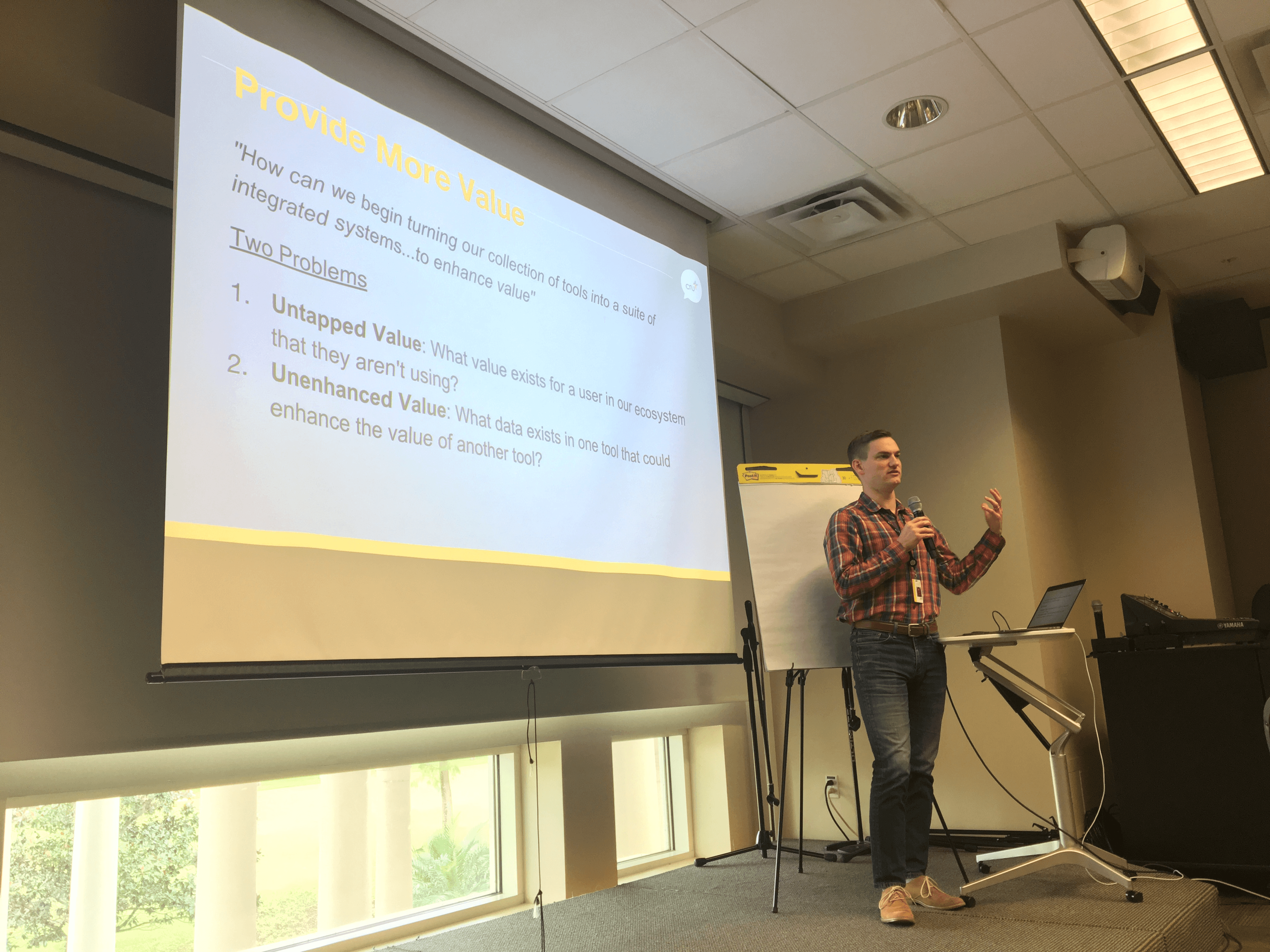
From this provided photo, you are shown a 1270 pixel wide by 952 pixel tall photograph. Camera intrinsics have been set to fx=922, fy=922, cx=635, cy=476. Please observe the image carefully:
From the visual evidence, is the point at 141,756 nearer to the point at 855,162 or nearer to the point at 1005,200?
the point at 855,162

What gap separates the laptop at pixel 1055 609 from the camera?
8.61 ft

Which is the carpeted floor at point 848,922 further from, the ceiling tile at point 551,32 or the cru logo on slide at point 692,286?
the ceiling tile at point 551,32

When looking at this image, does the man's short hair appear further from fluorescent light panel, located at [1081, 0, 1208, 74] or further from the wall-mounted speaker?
the wall-mounted speaker

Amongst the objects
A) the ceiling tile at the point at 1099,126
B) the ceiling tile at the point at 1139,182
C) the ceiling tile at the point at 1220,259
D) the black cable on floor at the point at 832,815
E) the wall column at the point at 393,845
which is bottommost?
the black cable on floor at the point at 832,815

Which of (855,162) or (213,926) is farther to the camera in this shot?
(855,162)

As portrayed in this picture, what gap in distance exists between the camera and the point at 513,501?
270 cm

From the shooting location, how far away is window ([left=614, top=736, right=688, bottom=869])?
3.97 meters

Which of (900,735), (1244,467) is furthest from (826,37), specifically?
(1244,467)

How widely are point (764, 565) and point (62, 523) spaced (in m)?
2.11

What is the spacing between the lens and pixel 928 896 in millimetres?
2732

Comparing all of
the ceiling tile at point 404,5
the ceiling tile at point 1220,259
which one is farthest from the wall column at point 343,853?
the ceiling tile at point 1220,259

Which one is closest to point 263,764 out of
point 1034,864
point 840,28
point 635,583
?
point 635,583

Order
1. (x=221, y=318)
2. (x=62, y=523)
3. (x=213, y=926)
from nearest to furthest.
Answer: (x=221, y=318)
(x=62, y=523)
(x=213, y=926)

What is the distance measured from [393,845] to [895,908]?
5.20 feet
